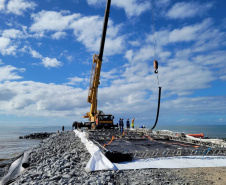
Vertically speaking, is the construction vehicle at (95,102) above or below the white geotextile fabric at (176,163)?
above

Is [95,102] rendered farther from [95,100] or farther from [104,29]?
[104,29]

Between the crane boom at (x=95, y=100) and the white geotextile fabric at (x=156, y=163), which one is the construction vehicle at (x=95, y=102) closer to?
the crane boom at (x=95, y=100)

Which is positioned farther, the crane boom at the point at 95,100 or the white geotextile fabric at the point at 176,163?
the crane boom at the point at 95,100

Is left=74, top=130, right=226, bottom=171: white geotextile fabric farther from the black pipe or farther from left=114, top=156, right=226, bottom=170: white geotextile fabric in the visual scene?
the black pipe

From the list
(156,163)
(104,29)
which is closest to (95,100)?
(104,29)

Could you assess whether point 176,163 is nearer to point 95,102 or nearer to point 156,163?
point 156,163

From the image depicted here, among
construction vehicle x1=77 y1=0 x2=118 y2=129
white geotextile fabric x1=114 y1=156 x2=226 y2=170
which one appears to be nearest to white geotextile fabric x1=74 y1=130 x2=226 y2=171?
white geotextile fabric x1=114 y1=156 x2=226 y2=170

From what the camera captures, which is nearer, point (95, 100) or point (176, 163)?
point (176, 163)

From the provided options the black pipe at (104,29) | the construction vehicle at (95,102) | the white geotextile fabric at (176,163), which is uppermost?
the black pipe at (104,29)

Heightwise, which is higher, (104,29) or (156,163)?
(104,29)

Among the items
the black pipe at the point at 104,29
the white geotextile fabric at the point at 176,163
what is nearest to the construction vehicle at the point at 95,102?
the black pipe at the point at 104,29

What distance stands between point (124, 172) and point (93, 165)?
125cm

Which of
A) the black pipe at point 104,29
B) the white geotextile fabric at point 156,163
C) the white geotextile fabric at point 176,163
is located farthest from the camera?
the black pipe at point 104,29

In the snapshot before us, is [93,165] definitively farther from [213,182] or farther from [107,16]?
[107,16]
